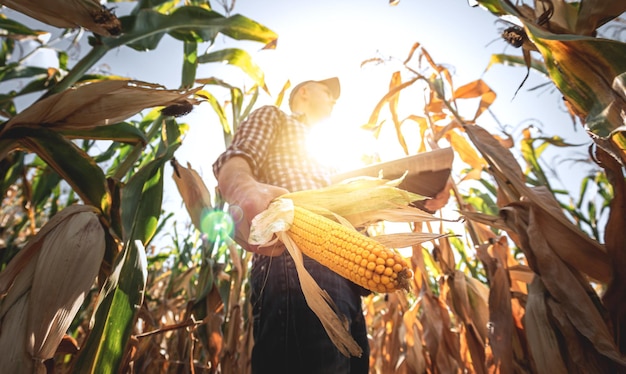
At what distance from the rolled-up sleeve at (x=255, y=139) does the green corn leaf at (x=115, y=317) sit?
1.18ft

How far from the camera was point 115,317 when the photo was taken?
2.34 ft

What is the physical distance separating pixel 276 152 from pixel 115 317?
2.39 feet

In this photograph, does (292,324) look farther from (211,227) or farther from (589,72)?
(589,72)

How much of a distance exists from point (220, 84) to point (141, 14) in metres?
0.60

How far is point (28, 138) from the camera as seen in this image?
0.82 m

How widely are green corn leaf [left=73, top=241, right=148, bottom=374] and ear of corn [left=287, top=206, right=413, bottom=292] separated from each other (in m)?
0.41

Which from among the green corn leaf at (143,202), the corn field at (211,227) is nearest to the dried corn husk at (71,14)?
the corn field at (211,227)

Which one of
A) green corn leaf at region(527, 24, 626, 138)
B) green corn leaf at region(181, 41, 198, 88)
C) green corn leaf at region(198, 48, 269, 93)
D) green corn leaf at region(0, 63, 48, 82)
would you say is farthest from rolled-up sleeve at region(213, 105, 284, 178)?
Answer: green corn leaf at region(0, 63, 48, 82)

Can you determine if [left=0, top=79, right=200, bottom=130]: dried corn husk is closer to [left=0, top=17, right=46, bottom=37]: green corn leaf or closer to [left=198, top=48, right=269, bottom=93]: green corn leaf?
[left=198, top=48, right=269, bottom=93]: green corn leaf

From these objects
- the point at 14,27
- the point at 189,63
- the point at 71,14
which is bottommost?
the point at 71,14

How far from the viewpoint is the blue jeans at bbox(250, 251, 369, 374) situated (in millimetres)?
839

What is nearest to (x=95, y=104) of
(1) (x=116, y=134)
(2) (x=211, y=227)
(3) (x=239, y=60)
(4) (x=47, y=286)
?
(1) (x=116, y=134)

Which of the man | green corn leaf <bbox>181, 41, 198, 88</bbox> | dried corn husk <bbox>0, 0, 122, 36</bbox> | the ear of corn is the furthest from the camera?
green corn leaf <bbox>181, 41, 198, 88</bbox>

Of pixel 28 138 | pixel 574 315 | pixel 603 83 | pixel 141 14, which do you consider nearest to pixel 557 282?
pixel 574 315
